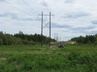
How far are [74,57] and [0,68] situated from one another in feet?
19.7

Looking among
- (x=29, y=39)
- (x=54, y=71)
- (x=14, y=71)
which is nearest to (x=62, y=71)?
(x=54, y=71)

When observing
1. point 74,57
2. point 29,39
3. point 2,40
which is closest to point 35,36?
point 29,39

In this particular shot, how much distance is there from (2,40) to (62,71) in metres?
84.0

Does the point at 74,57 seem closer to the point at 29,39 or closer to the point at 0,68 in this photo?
the point at 0,68

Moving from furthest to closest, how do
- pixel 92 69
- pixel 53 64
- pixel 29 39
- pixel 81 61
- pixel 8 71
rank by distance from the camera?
pixel 29 39 < pixel 81 61 < pixel 53 64 < pixel 8 71 < pixel 92 69

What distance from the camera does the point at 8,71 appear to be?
14.2 meters

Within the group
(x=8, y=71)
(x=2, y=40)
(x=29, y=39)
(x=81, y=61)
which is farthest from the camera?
(x=29, y=39)

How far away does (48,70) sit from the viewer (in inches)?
584

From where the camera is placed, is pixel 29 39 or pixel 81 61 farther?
pixel 29 39

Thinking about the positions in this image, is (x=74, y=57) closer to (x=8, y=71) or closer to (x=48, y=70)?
(x=48, y=70)

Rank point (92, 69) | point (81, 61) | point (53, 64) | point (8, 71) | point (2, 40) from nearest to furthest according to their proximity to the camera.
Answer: point (92, 69) < point (8, 71) < point (53, 64) < point (81, 61) < point (2, 40)

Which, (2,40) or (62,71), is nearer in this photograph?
(62,71)

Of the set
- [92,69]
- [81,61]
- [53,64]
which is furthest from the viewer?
[81,61]

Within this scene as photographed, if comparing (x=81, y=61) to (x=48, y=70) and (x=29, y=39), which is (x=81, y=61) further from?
(x=29, y=39)
